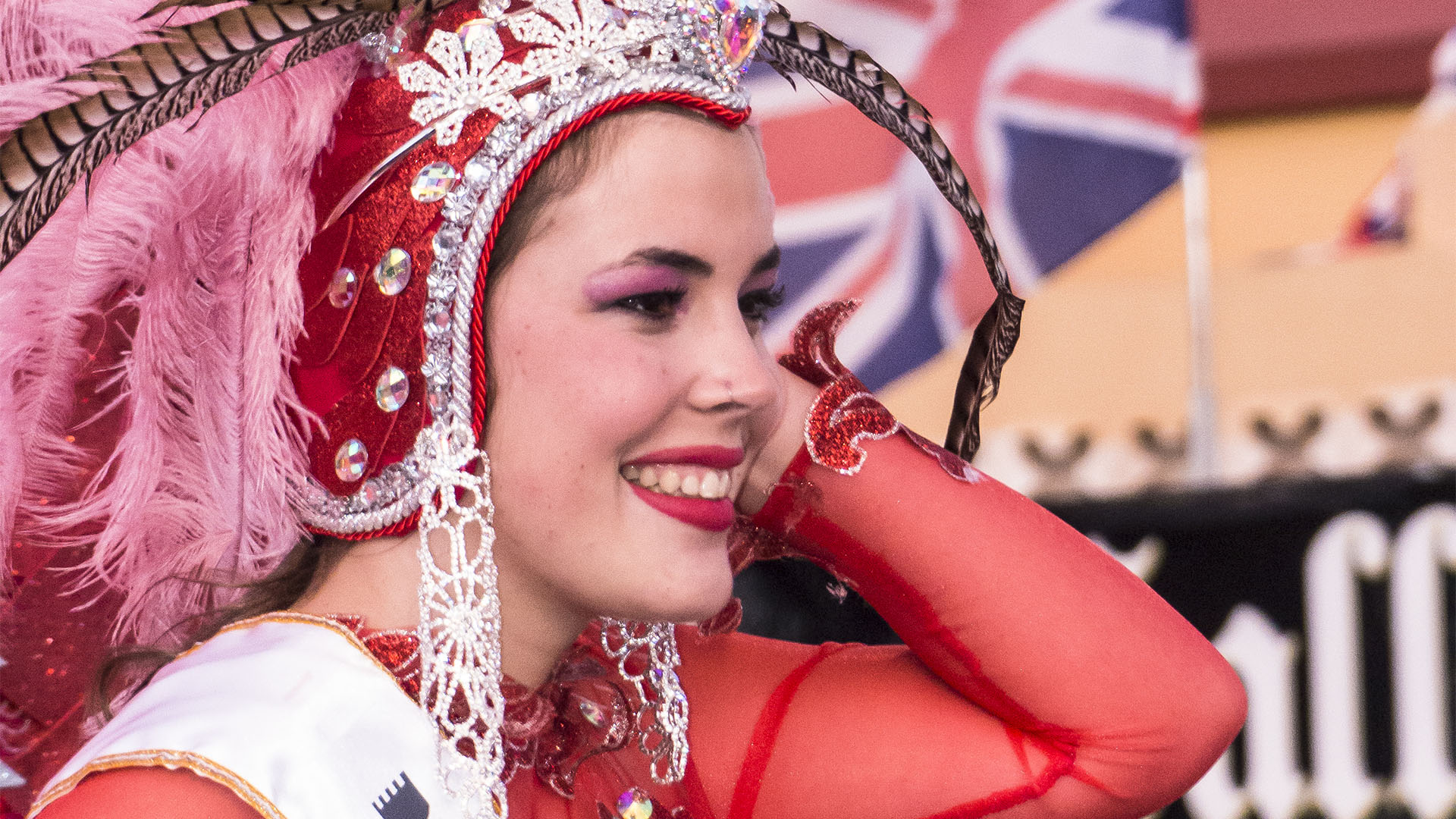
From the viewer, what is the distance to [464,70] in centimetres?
135

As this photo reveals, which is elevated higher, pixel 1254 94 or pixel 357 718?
pixel 357 718

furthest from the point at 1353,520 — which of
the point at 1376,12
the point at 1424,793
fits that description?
the point at 1376,12

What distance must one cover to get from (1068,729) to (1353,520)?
117 centimetres

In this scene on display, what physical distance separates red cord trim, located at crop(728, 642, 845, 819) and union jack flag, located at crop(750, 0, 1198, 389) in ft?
4.98

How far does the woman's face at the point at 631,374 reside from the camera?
130 cm

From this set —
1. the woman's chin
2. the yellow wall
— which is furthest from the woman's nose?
the yellow wall

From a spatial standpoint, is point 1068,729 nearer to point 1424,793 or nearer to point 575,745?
point 575,745

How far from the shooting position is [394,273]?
1.32m

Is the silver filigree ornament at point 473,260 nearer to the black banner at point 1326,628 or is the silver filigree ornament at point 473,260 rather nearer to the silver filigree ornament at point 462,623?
the silver filigree ornament at point 462,623

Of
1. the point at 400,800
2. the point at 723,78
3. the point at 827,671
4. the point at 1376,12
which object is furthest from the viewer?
the point at 1376,12

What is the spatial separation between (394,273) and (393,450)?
0.17 meters

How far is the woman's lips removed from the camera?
1344 millimetres

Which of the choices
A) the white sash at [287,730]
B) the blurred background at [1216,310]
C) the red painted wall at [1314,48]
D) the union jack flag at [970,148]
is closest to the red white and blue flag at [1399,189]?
the blurred background at [1216,310]

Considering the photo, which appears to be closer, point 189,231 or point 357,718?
point 357,718
